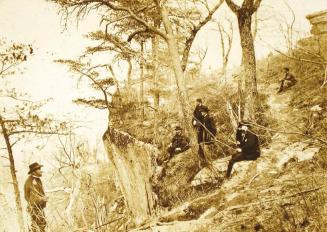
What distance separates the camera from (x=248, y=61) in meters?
10.1

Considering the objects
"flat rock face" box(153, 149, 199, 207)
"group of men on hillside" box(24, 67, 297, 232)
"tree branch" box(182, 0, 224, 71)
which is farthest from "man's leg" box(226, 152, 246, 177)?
"tree branch" box(182, 0, 224, 71)

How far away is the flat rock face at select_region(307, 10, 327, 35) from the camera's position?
1675cm

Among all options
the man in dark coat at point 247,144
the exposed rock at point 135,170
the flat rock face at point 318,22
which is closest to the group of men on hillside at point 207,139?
the man in dark coat at point 247,144

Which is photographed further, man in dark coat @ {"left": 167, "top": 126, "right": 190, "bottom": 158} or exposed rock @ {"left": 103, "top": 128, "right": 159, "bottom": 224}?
exposed rock @ {"left": 103, "top": 128, "right": 159, "bottom": 224}

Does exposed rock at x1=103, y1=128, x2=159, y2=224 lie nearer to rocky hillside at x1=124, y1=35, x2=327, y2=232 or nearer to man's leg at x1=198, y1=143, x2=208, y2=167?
man's leg at x1=198, y1=143, x2=208, y2=167

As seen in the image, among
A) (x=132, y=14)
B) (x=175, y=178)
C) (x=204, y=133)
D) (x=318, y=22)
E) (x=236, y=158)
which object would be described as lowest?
(x=175, y=178)

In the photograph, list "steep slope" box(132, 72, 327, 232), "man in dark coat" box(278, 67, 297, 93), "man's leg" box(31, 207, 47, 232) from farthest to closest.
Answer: "man in dark coat" box(278, 67, 297, 93), "man's leg" box(31, 207, 47, 232), "steep slope" box(132, 72, 327, 232)

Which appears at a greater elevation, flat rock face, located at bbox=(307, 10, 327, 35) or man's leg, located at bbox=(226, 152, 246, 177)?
flat rock face, located at bbox=(307, 10, 327, 35)

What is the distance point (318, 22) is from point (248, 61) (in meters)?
9.09

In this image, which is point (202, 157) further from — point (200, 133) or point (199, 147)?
point (200, 133)

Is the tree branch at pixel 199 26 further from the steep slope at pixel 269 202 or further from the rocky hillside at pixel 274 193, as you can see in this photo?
the steep slope at pixel 269 202

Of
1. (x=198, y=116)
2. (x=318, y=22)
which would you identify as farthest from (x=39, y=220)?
(x=318, y=22)

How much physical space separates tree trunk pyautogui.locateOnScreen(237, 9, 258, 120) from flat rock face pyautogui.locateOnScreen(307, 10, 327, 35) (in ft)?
27.2

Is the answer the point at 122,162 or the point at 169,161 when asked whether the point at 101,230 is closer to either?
the point at 169,161
